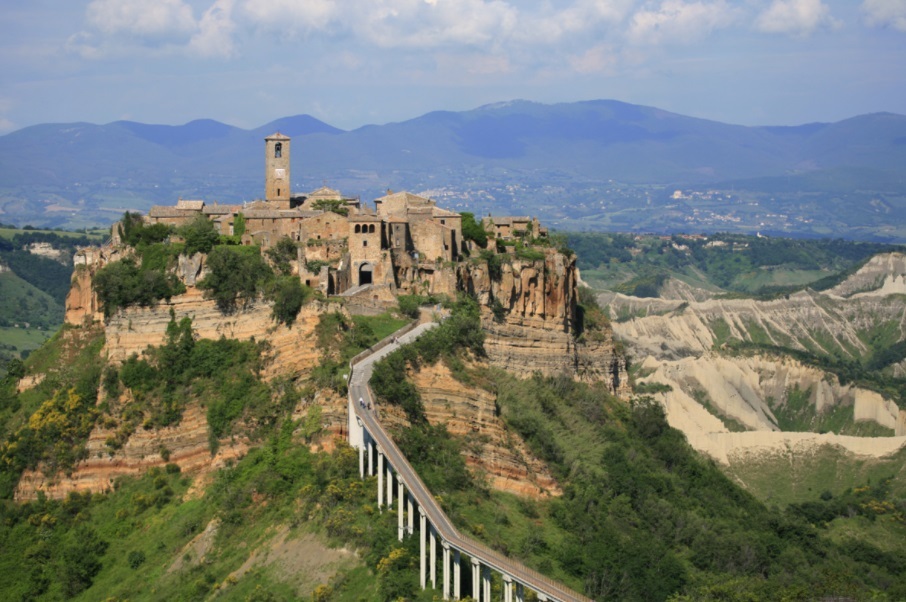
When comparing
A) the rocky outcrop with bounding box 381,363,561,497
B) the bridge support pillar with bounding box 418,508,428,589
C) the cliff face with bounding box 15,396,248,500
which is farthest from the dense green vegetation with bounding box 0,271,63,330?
the bridge support pillar with bounding box 418,508,428,589

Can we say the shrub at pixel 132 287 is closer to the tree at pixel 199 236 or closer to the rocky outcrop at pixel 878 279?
the tree at pixel 199 236

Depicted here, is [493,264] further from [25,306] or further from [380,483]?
[25,306]

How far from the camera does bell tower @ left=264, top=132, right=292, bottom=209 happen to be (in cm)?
6069

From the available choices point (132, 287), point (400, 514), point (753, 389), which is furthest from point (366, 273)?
point (753, 389)

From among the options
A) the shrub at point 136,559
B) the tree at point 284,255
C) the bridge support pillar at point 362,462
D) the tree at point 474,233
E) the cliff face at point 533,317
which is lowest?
the shrub at point 136,559

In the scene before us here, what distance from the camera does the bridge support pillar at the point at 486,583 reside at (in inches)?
1353

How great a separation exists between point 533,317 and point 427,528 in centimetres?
2423

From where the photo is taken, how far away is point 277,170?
60.9m

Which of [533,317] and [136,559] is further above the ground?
[533,317]

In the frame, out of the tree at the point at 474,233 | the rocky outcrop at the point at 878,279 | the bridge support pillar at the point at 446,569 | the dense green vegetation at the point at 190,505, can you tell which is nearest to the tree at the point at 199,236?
the dense green vegetation at the point at 190,505

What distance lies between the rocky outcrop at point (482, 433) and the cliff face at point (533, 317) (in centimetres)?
885

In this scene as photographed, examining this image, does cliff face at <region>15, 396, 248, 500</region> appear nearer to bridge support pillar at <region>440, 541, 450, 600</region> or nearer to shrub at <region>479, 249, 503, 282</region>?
shrub at <region>479, 249, 503, 282</region>

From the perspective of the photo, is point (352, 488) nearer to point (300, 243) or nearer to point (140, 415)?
point (140, 415)

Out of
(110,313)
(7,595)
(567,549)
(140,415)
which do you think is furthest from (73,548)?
(567,549)
